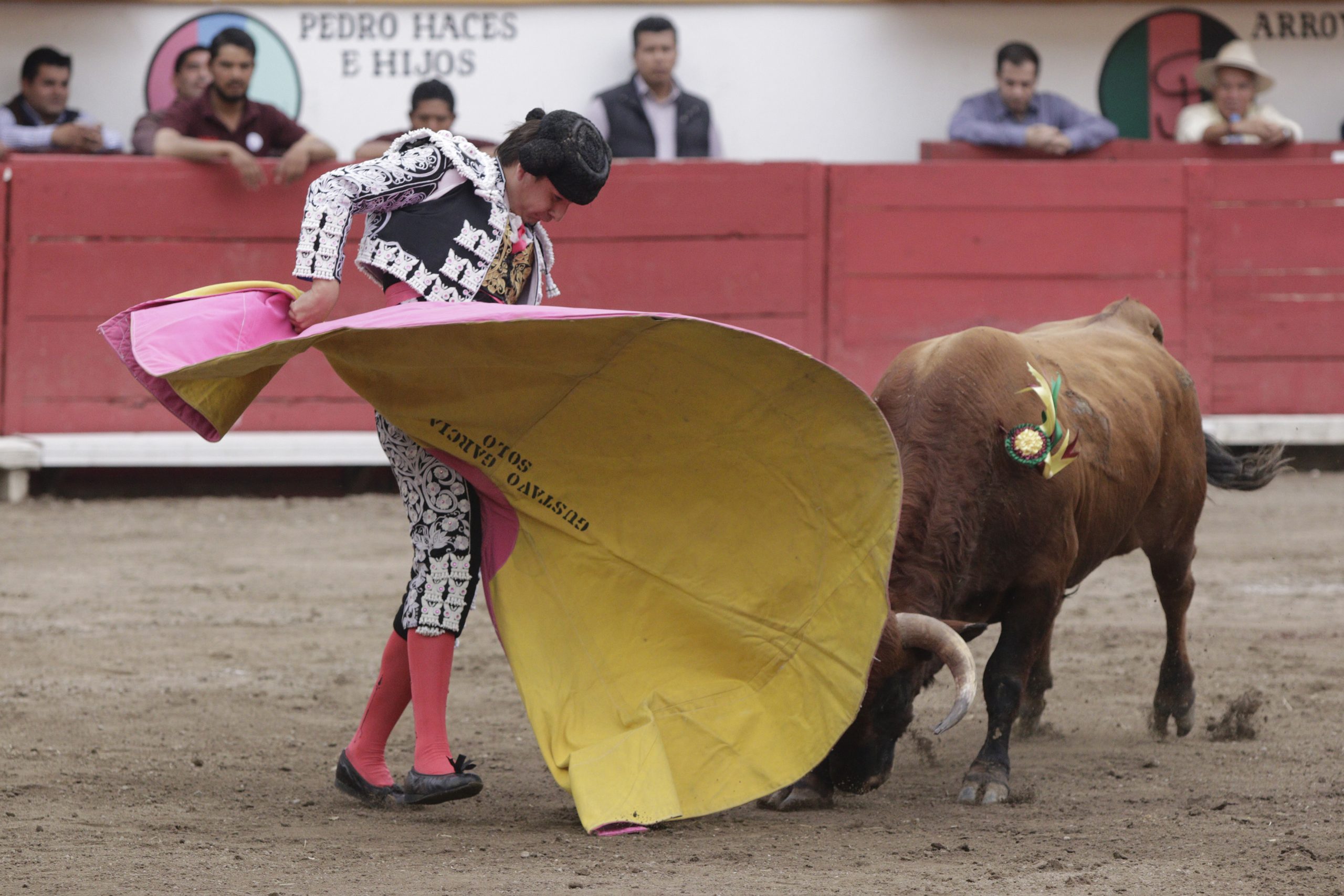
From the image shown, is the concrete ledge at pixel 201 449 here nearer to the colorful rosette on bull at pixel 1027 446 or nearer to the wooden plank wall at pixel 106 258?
the wooden plank wall at pixel 106 258

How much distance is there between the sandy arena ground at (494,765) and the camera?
106 inches

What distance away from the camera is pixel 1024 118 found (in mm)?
7957

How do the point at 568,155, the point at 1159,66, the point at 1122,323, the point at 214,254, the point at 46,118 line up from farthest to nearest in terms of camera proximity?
the point at 1159,66, the point at 46,118, the point at 214,254, the point at 1122,323, the point at 568,155

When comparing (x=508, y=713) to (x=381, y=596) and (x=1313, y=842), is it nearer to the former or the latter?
(x=381, y=596)

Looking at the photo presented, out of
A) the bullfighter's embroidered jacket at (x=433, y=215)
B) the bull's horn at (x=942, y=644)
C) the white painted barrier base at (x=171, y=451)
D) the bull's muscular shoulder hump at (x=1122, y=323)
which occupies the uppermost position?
the bullfighter's embroidered jacket at (x=433, y=215)

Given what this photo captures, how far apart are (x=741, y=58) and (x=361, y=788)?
19.2 feet

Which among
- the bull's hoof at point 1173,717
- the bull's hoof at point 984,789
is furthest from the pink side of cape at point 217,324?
the bull's hoof at point 1173,717

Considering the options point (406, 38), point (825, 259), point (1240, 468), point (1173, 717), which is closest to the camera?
point (1173, 717)

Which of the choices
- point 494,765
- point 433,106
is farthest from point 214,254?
point 494,765

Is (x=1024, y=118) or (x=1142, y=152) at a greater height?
(x=1024, y=118)

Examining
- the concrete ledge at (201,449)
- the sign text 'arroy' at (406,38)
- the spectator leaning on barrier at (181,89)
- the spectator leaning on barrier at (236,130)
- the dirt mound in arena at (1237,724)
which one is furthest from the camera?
the sign text 'arroy' at (406,38)

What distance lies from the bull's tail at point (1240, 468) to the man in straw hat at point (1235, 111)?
148 inches

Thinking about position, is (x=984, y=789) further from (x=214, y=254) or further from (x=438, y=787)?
(x=214, y=254)

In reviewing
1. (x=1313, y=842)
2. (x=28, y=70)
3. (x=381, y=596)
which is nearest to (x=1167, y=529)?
(x=1313, y=842)
